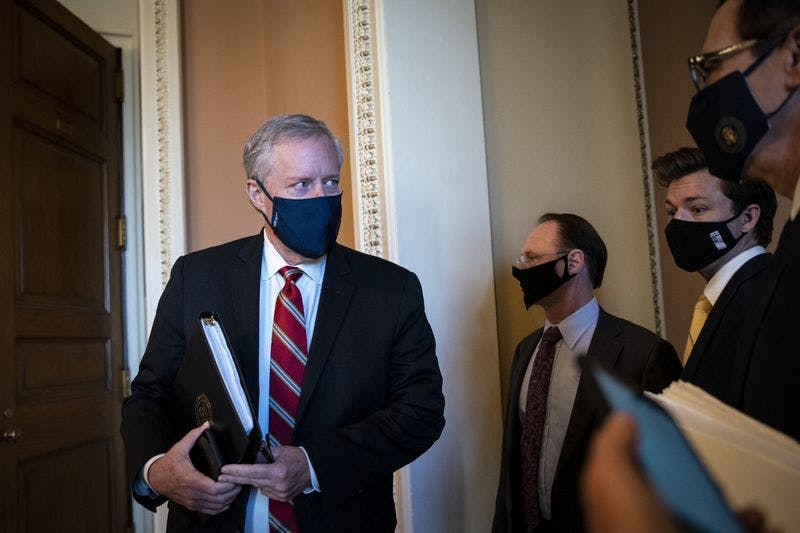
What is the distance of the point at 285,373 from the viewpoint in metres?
1.68

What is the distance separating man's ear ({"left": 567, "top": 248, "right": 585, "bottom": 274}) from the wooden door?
7.22 ft

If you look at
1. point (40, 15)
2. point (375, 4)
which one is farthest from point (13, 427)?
point (375, 4)

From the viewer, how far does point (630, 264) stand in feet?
9.07

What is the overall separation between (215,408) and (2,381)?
1782 millimetres

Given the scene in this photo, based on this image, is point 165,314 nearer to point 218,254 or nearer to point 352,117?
point 218,254

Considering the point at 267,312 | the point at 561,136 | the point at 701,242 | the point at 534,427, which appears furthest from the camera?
the point at 561,136

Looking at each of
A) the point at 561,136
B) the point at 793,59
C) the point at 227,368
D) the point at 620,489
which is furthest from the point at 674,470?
the point at 561,136

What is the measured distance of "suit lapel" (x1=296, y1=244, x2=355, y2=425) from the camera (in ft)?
5.43

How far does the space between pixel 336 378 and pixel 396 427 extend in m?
0.19

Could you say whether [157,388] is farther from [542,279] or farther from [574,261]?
[574,261]

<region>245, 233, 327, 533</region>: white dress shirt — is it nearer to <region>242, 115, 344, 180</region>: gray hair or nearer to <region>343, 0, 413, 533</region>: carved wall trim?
<region>242, 115, 344, 180</region>: gray hair

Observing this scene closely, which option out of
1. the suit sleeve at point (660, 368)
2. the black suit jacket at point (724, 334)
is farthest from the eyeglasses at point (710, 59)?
the suit sleeve at point (660, 368)

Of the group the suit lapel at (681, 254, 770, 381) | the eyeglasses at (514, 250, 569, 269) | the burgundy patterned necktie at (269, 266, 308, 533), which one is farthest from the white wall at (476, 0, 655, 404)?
the burgundy patterned necktie at (269, 266, 308, 533)

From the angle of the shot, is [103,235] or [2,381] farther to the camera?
[103,235]
